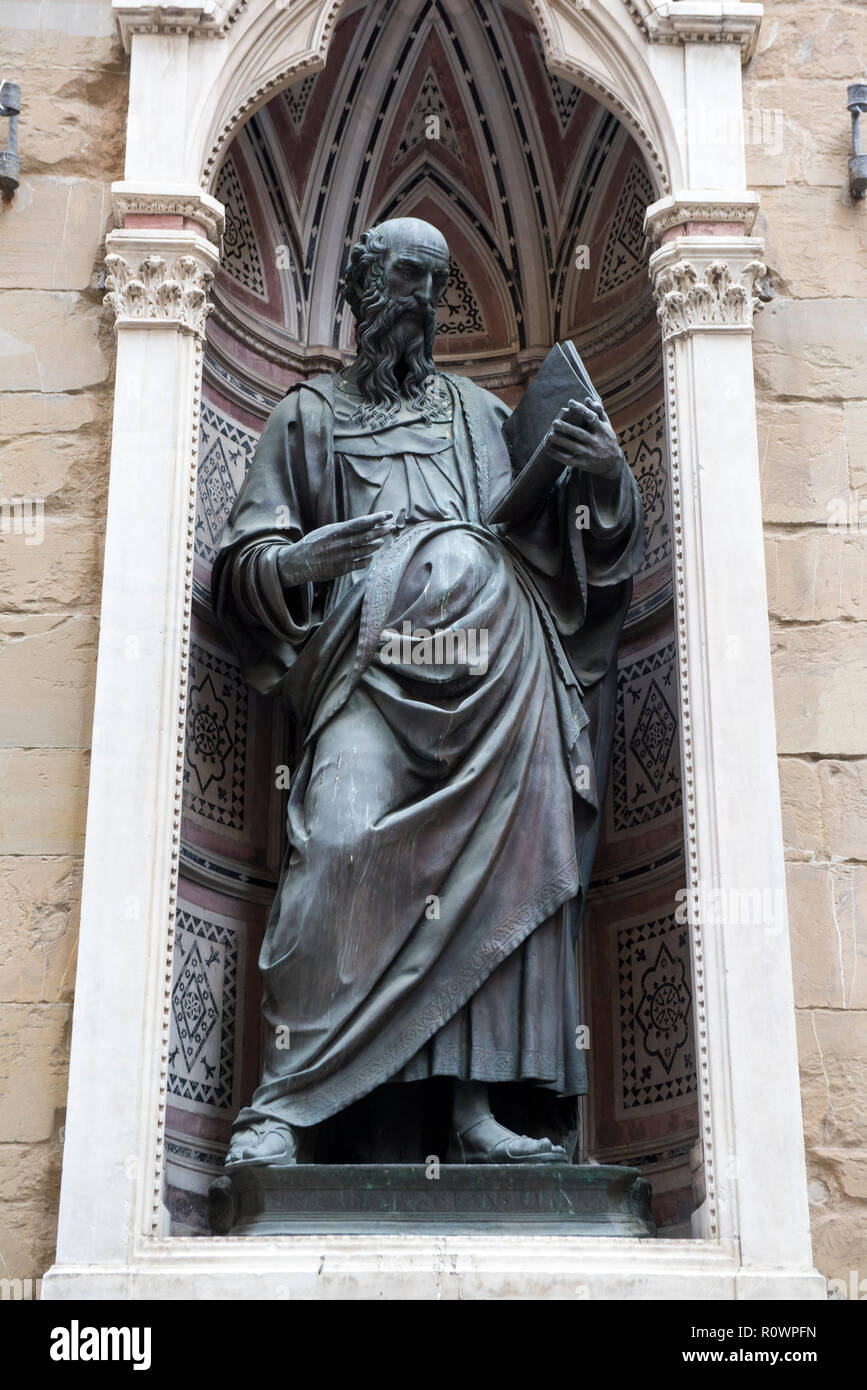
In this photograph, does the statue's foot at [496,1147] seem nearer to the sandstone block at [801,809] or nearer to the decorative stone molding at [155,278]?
the sandstone block at [801,809]

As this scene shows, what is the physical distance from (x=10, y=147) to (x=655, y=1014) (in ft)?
10.8

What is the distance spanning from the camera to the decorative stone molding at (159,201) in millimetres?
6258

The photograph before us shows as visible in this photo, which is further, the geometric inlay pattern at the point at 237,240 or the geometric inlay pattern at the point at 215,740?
the geometric inlay pattern at the point at 237,240

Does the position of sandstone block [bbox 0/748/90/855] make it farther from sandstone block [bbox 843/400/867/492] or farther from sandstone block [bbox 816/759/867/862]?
sandstone block [bbox 843/400/867/492]

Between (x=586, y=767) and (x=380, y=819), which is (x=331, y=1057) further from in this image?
(x=586, y=767)

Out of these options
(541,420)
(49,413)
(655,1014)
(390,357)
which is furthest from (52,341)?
(655,1014)

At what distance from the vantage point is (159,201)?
6.26 meters

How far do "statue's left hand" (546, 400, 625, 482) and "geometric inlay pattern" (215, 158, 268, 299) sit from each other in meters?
1.52

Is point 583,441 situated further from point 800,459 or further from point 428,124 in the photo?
point 428,124

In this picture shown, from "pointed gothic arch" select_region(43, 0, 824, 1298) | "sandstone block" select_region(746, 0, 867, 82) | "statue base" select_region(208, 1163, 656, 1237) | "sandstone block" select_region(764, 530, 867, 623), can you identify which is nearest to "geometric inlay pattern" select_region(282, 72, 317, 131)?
"pointed gothic arch" select_region(43, 0, 824, 1298)

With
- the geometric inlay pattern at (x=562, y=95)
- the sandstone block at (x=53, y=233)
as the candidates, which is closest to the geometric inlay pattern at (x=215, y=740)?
the sandstone block at (x=53, y=233)

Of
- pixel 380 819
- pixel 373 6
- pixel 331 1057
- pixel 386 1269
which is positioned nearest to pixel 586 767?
pixel 380 819

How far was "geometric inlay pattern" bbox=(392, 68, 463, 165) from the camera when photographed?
24.4ft

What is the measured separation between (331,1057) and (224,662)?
150 centimetres
